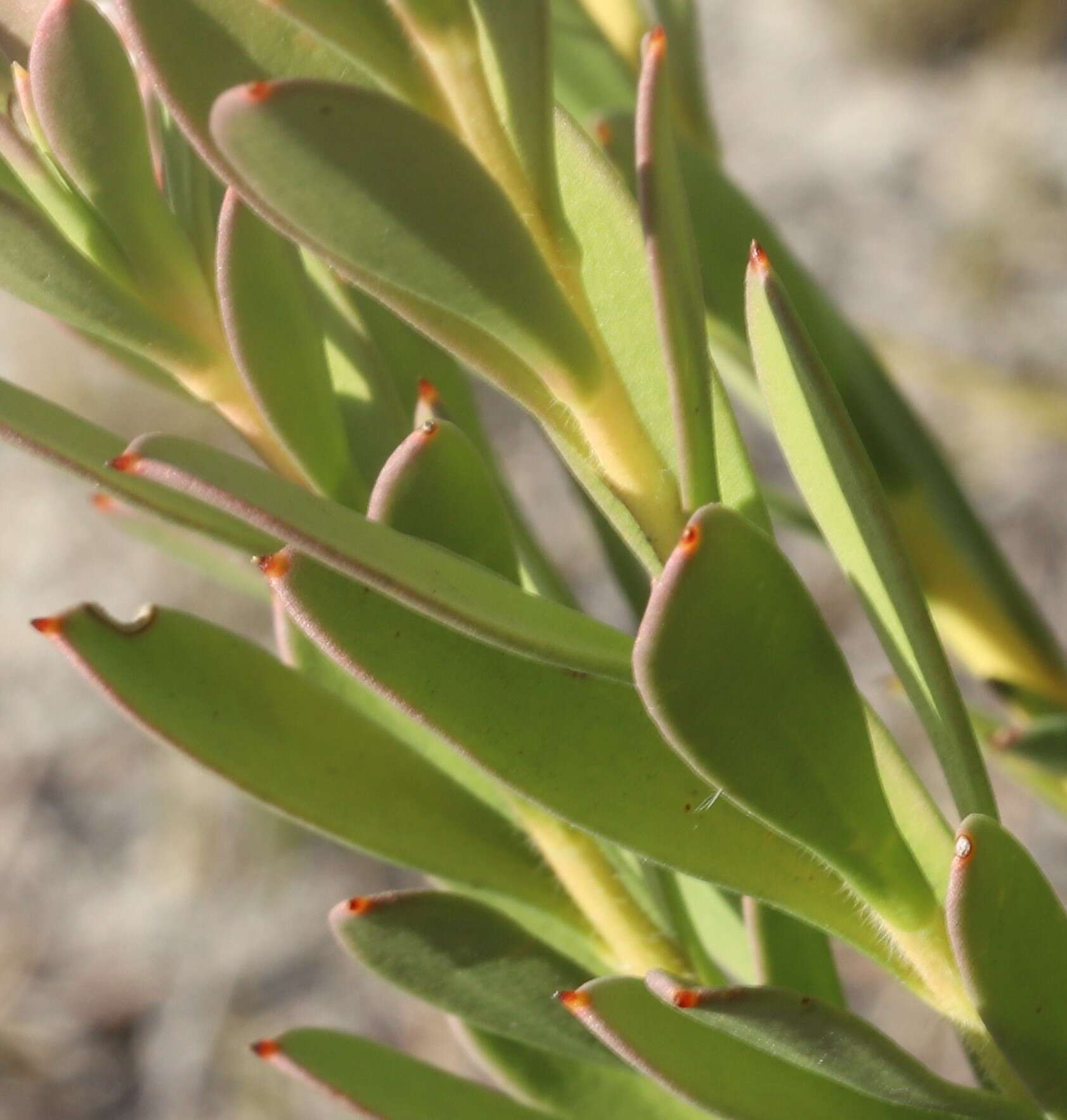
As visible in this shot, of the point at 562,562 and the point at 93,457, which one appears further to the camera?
the point at 562,562

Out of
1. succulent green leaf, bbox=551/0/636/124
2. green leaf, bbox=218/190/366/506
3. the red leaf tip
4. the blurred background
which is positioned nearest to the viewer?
the red leaf tip

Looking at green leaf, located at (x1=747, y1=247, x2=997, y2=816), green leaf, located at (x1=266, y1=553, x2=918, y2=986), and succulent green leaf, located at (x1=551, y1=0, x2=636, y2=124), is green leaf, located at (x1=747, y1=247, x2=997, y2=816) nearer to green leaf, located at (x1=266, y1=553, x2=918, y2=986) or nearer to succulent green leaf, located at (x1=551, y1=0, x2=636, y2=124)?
green leaf, located at (x1=266, y1=553, x2=918, y2=986)

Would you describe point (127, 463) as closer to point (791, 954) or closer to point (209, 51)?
point (209, 51)

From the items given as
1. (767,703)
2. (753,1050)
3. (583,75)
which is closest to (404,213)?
(767,703)

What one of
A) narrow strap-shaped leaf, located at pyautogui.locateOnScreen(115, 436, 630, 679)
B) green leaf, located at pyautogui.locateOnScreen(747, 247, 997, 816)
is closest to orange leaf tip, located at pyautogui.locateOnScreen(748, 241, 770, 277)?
green leaf, located at pyautogui.locateOnScreen(747, 247, 997, 816)

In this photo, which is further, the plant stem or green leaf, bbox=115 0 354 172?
the plant stem

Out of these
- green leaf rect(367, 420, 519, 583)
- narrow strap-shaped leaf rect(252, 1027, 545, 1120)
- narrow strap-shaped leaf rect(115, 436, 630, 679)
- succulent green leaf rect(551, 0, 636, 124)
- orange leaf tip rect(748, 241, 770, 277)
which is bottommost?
narrow strap-shaped leaf rect(252, 1027, 545, 1120)

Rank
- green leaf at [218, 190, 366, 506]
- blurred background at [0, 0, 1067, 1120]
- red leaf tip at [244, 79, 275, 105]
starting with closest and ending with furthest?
1. red leaf tip at [244, 79, 275, 105]
2. green leaf at [218, 190, 366, 506]
3. blurred background at [0, 0, 1067, 1120]
